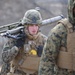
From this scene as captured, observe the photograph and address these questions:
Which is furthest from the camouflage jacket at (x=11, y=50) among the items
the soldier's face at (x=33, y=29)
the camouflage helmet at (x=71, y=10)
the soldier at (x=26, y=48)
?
the camouflage helmet at (x=71, y=10)

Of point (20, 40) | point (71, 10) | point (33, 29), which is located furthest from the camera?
point (20, 40)

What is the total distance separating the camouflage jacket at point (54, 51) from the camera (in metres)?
4.68

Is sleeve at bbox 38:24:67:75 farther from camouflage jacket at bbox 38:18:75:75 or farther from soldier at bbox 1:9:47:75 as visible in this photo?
soldier at bbox 1:9:47:75

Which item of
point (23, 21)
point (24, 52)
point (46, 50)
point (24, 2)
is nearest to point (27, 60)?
point (24, 52)

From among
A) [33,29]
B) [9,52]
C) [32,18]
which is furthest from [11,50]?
[32,18]

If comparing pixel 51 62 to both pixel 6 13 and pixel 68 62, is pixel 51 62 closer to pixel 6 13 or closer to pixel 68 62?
pixel 68 62

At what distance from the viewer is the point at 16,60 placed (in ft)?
24.8

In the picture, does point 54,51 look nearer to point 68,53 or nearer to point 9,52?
point 68,53

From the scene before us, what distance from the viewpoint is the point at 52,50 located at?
4680 mm

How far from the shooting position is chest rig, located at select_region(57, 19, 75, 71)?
4.64m

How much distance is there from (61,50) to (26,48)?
2.68m

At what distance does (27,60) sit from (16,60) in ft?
0.65

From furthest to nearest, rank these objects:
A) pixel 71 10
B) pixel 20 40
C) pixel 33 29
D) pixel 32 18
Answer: pixel 32 18 < pixel 20 40 < pixel 33 29 < pixel 71 10

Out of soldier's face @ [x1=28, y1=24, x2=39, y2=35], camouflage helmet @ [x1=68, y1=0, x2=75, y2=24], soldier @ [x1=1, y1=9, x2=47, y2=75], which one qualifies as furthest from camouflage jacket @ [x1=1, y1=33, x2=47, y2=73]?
camouflage helmet @ [x1=68, y1=0, x2=75, y2=24]
